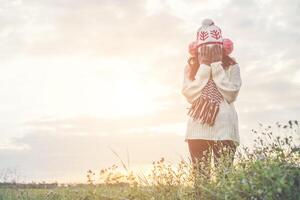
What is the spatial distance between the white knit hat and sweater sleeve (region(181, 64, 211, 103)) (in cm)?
39

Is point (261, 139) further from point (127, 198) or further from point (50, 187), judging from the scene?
point (50, 187)

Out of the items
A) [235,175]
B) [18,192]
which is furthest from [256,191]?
[18,192]

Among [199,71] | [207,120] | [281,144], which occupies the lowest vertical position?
[281,144]

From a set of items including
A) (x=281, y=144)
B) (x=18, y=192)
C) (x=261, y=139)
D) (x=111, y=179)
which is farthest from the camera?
(x=18, y=192)

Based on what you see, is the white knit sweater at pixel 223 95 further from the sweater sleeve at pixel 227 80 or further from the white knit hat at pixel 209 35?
the white knit hat at pixel 209 35

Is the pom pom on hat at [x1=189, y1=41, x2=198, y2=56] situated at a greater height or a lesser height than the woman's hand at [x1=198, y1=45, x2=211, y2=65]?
A: greater

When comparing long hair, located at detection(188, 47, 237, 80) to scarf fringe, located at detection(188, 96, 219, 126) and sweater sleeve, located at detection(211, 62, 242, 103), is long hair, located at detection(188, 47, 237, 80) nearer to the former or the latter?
sweater sleeve, located at detection(211, 62, 242, 103)

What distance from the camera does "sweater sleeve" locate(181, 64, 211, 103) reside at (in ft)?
30.8

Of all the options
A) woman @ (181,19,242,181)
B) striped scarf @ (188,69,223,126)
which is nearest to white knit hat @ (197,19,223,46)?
woman @ (181,19,242,181)

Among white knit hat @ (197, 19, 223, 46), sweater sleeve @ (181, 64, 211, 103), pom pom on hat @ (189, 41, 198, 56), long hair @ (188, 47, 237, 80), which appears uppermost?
white knit hat @ (197, 19, 223, 46)

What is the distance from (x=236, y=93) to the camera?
30.4 feet

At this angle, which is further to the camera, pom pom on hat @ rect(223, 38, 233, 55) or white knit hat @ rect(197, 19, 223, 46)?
pom pom on hat @ rect(223, 38, 233, 55)

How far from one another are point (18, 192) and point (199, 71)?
4631mm

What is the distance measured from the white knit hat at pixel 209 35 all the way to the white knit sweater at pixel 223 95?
0.36 metres
